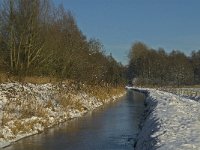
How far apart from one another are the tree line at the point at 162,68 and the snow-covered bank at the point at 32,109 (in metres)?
98.5

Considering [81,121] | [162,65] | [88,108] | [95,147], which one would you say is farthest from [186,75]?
[95,147]

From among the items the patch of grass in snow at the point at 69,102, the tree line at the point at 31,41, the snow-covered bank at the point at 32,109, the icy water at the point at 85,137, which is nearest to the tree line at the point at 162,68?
the tree line at the point at 31,41

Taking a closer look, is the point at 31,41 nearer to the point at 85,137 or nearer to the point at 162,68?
the point at 85,137

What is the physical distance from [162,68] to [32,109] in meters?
110

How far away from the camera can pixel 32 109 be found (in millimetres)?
22234

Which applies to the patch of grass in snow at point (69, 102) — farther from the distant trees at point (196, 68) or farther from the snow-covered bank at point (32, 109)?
the distant trees at point (196, 68)

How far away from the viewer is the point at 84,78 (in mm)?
49469

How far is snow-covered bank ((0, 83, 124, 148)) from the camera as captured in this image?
18.5 metres

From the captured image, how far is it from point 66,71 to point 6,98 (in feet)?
82.0

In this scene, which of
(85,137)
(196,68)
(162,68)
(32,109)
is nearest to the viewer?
(85,137)

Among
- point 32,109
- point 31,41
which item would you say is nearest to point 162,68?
point 31,41

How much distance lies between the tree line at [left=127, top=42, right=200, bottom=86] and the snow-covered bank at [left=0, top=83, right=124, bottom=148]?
98.5 meters

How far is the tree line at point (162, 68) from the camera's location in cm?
12950

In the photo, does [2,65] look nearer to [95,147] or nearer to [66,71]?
[66,71]
